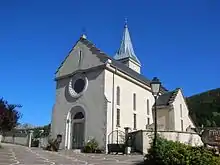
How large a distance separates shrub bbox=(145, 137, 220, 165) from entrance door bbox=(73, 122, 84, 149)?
19442 mm

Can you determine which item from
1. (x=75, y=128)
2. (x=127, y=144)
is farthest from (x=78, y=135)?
(x=127, y=144)

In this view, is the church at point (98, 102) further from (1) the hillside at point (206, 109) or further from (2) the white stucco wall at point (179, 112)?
(1) the hillside at point (206, 109)

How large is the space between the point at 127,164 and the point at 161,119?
2137 centimetres

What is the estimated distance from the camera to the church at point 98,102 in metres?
32.0

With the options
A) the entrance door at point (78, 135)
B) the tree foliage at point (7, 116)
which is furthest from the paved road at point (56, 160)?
the entrance door at point (78, 135)

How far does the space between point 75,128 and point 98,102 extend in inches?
184

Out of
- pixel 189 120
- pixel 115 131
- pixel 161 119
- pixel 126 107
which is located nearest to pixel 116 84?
pixel 126 107

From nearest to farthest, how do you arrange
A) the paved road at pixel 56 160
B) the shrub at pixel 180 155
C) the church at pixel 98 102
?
the shrub at pixel 180 155, the paved road at pixel 56 160, the church at pixel 98 102

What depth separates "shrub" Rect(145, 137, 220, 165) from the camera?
12938mm

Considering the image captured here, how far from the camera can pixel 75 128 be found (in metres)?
34.2

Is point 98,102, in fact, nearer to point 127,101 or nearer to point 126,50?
point 127,101

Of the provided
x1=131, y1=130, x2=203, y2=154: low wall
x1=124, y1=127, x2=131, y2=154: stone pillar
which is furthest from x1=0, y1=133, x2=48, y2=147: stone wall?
x1=131, y1=130, x2=203, y2=154: low wall

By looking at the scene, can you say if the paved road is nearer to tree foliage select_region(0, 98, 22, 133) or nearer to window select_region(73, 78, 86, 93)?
tree foliage select_region(0, 98, 22, 133)

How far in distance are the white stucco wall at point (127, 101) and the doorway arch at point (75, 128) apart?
12.2 feet
